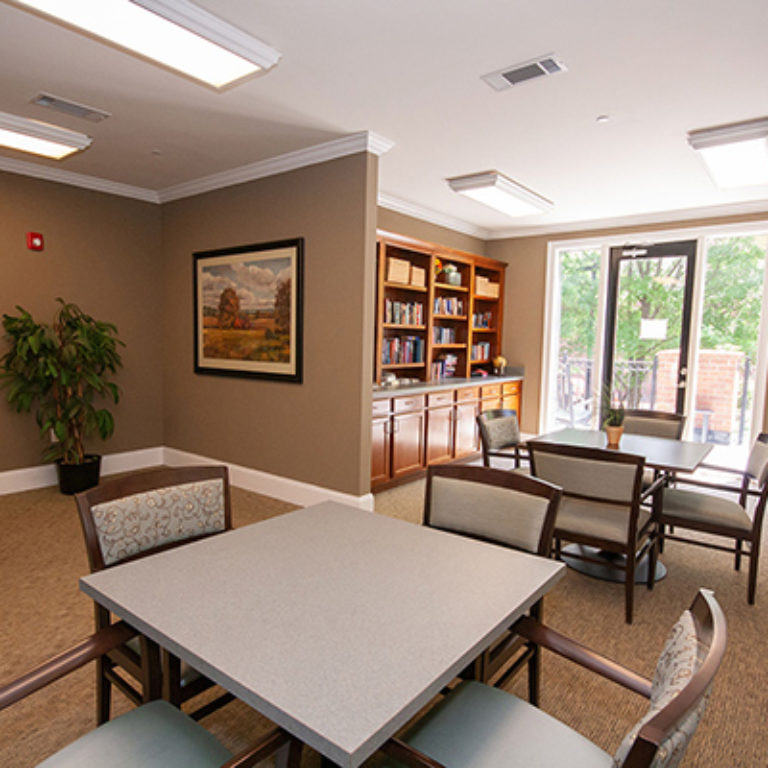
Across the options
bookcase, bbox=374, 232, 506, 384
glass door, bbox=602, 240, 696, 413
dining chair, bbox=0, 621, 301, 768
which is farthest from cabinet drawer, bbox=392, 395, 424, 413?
dining chair, bbox=0, 621, 301, 768

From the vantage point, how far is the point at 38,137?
11.3ft

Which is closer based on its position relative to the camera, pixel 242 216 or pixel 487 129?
pixel 487 129

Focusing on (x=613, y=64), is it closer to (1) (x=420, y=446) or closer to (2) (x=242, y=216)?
(2) (x=242, y=216)

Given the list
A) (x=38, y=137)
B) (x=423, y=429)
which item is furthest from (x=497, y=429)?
(x=38, y=137)

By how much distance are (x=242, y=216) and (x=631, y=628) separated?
13.3ft

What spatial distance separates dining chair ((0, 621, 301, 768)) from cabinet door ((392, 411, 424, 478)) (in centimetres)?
345

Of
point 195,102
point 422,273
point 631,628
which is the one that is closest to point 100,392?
point 195,102

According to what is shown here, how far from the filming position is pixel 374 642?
109cm

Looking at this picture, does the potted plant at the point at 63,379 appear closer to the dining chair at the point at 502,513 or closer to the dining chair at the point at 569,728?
the dining chair at the point at 502,513

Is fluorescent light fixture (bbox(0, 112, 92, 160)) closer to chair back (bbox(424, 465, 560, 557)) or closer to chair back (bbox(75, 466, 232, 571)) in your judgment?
chair back (bbox(75, 466, 232, 571))

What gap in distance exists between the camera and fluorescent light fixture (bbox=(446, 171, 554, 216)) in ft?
14.2

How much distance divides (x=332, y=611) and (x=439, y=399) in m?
4.09

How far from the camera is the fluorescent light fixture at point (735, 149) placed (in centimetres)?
326

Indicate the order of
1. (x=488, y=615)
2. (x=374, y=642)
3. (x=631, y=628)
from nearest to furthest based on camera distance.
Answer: (x=374, y=642), (x=488, y=615), (x=631, y=628)
